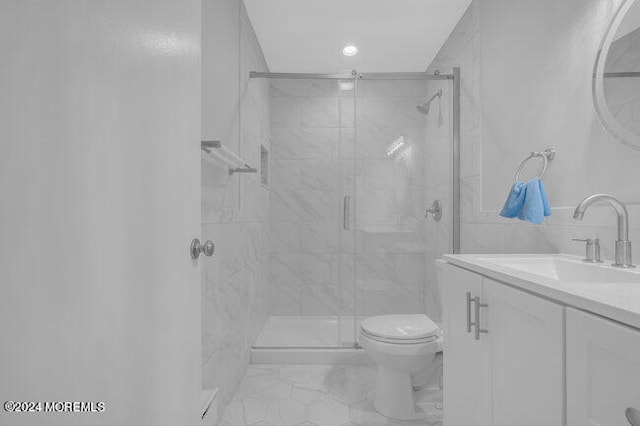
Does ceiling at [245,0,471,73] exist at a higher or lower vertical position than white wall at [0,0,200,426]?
higher

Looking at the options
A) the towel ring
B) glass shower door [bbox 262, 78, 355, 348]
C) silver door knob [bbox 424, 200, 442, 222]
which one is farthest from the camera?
glass shower door [bbox 262, 78, 355, 348]

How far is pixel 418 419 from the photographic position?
5.66 feet

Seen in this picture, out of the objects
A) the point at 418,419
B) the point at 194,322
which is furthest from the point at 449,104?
the point at 194,322

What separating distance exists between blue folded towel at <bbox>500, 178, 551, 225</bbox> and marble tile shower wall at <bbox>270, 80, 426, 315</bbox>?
119 centimetres

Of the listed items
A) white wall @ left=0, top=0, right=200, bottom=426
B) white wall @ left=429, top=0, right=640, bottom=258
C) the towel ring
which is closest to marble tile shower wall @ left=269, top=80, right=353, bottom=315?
white wall @ left=429, top=0, right=640, bottom=258

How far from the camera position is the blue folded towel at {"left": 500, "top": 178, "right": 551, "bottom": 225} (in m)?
1.35

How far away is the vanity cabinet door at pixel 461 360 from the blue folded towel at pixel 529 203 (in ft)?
1.32

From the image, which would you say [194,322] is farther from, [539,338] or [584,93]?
[584,93]

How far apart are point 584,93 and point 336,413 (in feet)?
6.00

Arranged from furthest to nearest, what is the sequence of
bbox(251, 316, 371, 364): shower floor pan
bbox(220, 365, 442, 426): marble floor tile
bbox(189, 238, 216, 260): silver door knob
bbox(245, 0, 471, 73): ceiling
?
bbox(251, 316, 371, 364): shower floor pan, bbox(245, 0, 471, 73): ceiling, bbox(220, 365, 442, 426): marble floor tile, bbox(189, 238, 216, 260): silver door knob

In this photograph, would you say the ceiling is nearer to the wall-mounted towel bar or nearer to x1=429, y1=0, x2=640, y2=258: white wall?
x1=429, y1=0, x2=640, y2=258: white wall

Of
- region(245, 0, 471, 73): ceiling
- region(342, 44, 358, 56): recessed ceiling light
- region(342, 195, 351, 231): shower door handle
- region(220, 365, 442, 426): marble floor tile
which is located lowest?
region(220, 365, 442, 426): marble floor tile

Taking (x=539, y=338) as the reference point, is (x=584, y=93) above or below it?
above

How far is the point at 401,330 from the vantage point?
1.85 m
